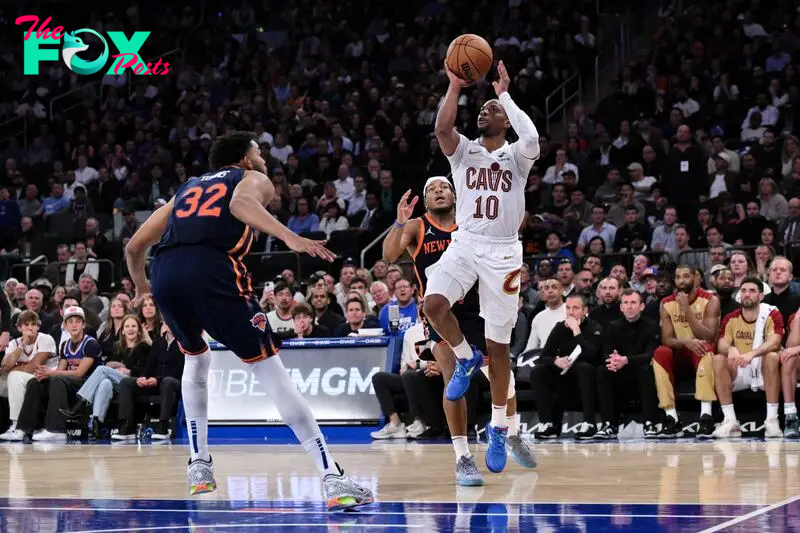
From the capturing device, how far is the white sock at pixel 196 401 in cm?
703

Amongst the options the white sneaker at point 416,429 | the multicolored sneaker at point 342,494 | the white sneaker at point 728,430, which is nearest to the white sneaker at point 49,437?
the white sneaker at point 416,429

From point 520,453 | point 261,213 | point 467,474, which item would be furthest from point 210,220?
point 520,453

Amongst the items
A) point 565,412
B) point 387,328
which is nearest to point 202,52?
point 387,328

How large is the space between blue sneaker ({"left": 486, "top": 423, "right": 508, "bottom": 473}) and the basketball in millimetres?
2272

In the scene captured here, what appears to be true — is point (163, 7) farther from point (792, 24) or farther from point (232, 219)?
point (232, 219)

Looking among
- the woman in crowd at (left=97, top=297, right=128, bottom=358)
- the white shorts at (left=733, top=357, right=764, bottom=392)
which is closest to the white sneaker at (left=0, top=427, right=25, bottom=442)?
the woman in crowd at (left=97, top=297, right=128, bottom=358)

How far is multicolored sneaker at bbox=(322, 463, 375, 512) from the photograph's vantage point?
635cm

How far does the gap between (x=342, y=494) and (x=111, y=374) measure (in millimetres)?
8999

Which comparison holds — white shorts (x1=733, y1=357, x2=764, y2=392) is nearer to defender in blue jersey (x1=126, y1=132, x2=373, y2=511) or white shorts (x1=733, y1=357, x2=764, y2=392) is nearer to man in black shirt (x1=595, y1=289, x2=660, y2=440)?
man in black shirt (x1=595, y1=289, x2=660, y2=440)

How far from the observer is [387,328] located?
1409 centimetres

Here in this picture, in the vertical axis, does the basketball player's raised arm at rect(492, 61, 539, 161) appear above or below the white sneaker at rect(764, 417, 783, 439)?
above

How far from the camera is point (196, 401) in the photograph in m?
7.10

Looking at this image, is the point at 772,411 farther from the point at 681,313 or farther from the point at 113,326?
the point at 113,326

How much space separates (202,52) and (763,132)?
13962 millimetres
